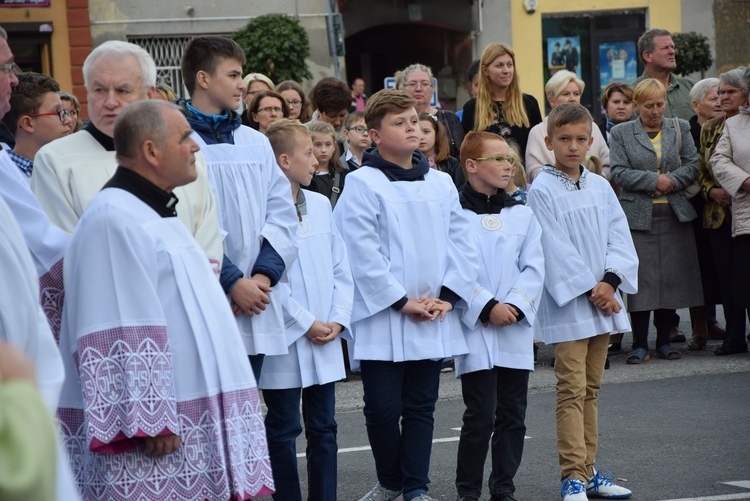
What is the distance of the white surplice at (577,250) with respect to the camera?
20.6 feet

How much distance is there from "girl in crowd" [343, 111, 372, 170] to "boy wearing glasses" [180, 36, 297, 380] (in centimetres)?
381

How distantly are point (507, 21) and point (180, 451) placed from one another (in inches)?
857

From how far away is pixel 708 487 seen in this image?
20.1 ft

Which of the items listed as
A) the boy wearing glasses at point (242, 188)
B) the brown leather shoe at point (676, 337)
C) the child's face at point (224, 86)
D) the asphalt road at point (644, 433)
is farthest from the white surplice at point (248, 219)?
the brown leather shoe at point (676, 337)

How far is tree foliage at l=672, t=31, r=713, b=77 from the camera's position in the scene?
21.5 m

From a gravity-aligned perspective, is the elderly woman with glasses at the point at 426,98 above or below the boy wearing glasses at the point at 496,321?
above

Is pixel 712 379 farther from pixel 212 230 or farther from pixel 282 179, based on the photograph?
pixel 212 230

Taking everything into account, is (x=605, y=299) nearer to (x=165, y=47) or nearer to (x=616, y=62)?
(x=165, y=47)

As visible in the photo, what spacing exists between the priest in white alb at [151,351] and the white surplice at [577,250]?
2.62 metres

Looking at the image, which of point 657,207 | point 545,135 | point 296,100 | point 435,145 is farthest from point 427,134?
point 657,207

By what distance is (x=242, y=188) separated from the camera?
5383 mm

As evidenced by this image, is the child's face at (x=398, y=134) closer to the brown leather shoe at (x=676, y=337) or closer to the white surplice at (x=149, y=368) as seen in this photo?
the white surplice at (x=149, y=368)

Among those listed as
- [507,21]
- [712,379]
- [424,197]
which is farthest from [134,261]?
[507,21]

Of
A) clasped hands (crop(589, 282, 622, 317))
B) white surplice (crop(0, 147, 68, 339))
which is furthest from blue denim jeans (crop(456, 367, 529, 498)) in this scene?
white surplice (crop(0, 147, 68, 339))
